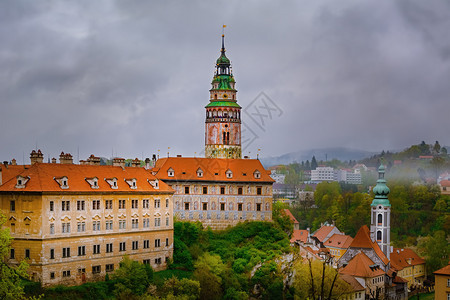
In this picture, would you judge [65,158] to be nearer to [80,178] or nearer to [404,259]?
[80,178]

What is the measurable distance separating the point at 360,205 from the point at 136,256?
77.7 m

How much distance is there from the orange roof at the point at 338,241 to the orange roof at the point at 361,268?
77.6ft

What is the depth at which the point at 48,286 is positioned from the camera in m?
57.6

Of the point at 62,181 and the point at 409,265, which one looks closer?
the point at 62,181

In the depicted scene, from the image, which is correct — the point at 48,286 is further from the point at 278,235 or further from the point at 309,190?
the point at 309,190

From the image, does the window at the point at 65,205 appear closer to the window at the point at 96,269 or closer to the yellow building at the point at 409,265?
the window at the point at 96,269

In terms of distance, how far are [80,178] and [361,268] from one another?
4292 centimetres

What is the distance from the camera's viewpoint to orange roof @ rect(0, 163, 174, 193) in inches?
2314

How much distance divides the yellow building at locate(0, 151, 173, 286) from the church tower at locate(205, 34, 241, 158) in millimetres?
21052

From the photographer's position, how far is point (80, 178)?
6325 centimetres

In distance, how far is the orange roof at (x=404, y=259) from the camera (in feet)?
341

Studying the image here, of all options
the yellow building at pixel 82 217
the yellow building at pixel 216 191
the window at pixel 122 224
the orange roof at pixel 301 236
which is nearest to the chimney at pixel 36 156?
the yellow building at pixel 82 217

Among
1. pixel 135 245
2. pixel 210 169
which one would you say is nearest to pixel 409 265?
pixel 210 169

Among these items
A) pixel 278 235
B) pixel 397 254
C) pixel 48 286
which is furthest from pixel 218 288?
pixel 397 254
